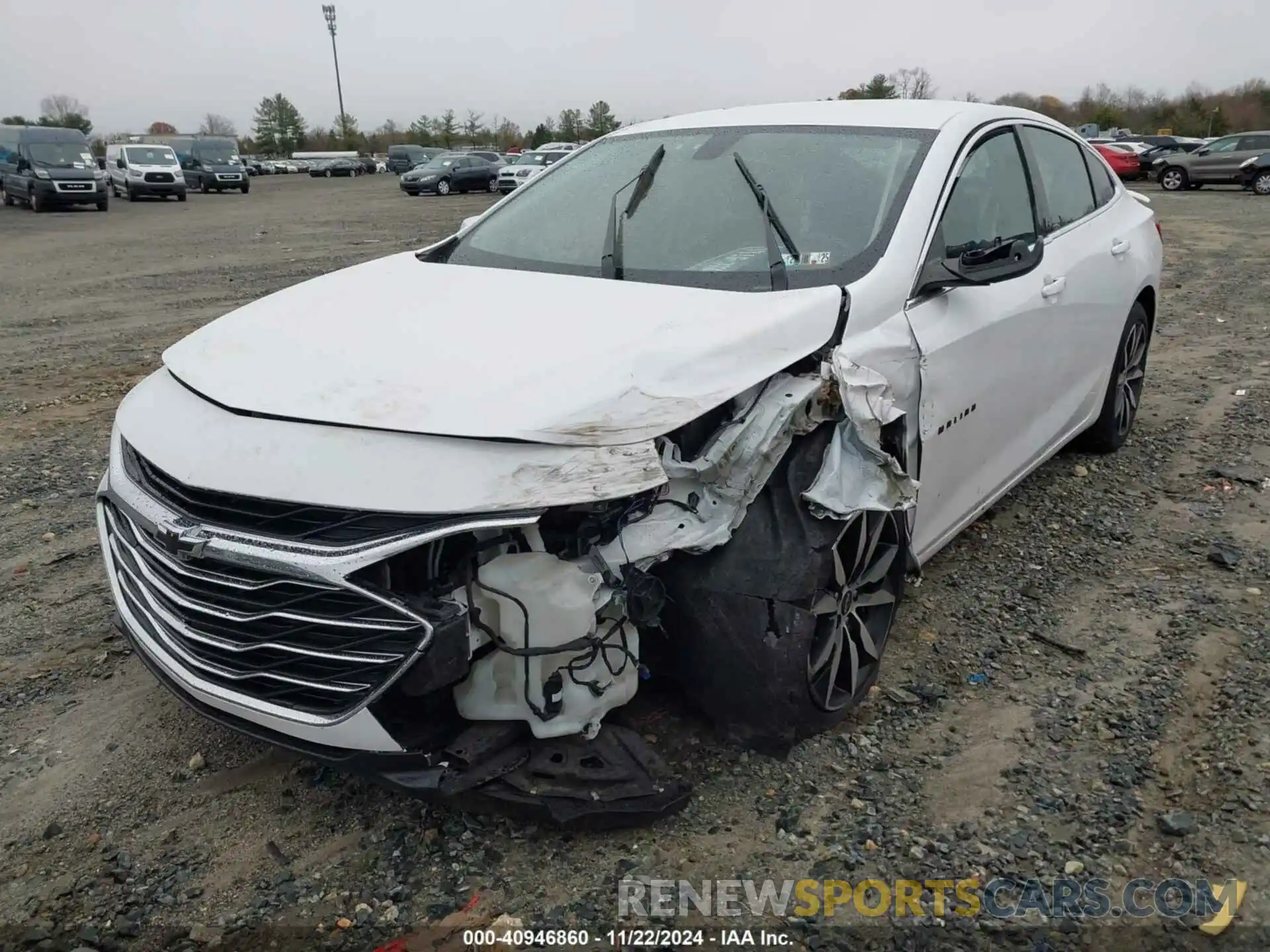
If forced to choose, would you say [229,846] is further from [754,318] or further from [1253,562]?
[1253,562]

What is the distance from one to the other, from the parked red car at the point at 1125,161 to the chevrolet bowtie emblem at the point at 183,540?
31.1 m

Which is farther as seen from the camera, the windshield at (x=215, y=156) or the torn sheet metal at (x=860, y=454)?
the windshield at (x=215, y=156)

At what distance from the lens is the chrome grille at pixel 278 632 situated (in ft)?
7.25

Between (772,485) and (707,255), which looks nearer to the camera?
(772,485)

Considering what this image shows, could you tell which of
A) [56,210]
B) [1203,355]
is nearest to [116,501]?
[1203,355]

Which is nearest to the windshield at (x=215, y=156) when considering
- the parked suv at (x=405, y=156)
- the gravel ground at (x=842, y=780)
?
the parked suv at (x=405, y=156)

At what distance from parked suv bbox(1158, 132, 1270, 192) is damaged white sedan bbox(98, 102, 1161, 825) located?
27.0 meters

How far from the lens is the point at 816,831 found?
2604 millimetres

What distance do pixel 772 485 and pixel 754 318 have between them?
448mm

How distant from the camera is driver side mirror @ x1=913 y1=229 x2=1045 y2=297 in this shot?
3154mm

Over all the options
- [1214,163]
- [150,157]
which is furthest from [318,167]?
[1214,163]

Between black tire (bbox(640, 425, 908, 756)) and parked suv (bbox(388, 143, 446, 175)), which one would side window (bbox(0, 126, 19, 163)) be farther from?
black tire (bbox(640, 425, 908, 756))

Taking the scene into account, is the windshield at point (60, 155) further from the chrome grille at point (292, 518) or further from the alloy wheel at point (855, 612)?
the alloy wheel at point (855, 612)

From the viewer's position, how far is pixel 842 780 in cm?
280
